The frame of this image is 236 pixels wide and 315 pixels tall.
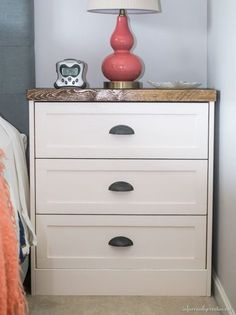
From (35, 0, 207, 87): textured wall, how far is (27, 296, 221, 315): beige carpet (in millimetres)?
947

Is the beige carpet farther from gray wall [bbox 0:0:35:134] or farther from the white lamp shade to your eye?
the white lamp shade

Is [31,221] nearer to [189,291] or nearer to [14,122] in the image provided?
[14,122]

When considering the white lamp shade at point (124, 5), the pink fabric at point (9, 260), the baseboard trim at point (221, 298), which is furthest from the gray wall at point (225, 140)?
the pink fabric at point (9, 260)

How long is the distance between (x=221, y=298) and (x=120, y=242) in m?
0.42

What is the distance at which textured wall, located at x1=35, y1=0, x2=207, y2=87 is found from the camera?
2.71 meters

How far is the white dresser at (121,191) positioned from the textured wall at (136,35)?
474 millimetres

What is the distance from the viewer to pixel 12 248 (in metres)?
1.66

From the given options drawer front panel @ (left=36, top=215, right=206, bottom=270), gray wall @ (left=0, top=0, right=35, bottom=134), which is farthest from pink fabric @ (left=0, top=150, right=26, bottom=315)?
gray wall @ (left=0, top=0, right=35, bottom=134)

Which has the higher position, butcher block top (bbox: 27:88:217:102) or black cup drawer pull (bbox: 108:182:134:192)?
butcher block top (bbox: 27:88:217:102)

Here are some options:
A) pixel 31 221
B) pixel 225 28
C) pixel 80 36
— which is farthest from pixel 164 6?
pixel 31 221

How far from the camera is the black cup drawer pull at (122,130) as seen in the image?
7.54 feet

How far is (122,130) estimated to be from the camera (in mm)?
2297

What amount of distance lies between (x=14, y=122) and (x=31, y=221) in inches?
17.0

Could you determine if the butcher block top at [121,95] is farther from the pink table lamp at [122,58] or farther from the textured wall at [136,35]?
the textured wall at [136,35]
